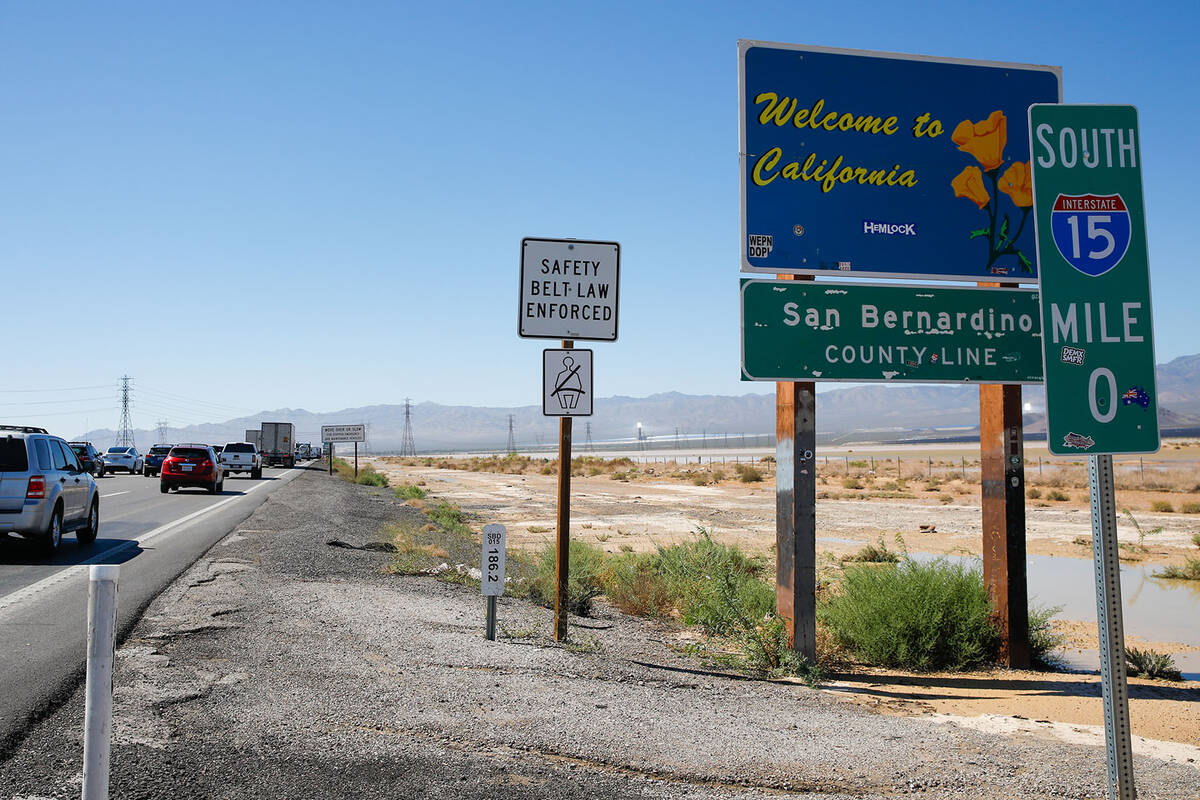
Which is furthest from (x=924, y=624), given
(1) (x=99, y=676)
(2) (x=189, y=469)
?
(2) (x=189, y=469)

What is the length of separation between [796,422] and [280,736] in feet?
15.8

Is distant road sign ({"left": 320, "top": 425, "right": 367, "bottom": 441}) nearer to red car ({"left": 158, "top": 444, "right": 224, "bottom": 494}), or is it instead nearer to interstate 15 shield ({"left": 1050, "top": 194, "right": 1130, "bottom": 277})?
red car ({"left": 158, "top": 444, "right": 224, "bottom": 494})

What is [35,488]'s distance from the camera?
13.8 m

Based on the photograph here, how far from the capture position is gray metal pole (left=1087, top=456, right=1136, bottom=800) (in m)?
3.57

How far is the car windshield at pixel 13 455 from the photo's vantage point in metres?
13.7

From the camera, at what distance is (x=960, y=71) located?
28.2 ft

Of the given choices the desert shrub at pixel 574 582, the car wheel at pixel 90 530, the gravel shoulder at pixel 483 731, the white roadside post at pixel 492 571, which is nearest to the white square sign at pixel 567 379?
the white roadside post at pixel 492 571

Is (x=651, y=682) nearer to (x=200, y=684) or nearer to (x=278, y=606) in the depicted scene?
(x=200, y=684)

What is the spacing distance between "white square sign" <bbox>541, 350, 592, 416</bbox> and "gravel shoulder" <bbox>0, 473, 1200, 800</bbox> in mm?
2162

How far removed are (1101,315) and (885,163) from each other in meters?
5.09

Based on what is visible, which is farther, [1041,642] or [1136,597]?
[1136,597]

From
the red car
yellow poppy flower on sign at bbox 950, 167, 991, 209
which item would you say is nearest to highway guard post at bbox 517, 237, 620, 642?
yellow poppy flower on sign at bbox 950, 167, 991, 209

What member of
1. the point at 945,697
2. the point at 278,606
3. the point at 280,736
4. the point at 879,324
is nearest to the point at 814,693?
the point at 945,697

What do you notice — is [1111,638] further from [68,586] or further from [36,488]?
[36,488]
